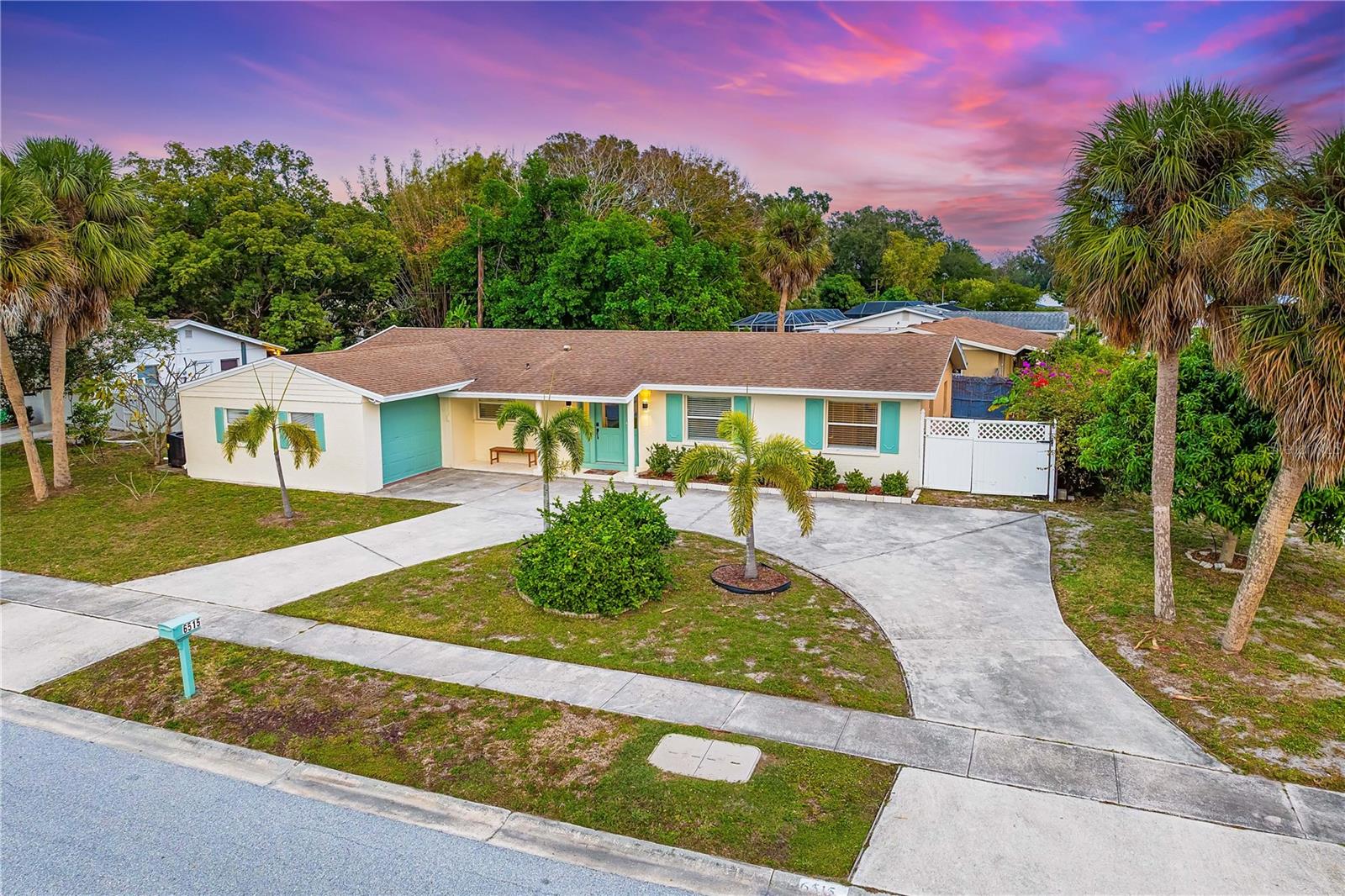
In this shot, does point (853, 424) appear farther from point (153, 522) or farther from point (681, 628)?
point (153, 522)

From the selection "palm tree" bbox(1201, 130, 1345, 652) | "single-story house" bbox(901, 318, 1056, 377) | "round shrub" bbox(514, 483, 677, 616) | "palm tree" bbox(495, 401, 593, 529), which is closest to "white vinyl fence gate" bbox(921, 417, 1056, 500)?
"palm tree" bbox(1201, 130, 1345, 652)

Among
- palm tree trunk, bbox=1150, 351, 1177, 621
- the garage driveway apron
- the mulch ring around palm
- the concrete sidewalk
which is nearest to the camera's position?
the concrete sidewalk

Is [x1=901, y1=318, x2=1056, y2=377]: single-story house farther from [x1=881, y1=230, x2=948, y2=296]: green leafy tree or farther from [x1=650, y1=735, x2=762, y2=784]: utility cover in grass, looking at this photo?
[x1=881, y1=230, x2=948, y2=296]: green leafy tree

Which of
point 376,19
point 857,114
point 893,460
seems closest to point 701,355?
point 893,460

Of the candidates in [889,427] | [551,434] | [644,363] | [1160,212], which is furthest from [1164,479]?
[644,363]

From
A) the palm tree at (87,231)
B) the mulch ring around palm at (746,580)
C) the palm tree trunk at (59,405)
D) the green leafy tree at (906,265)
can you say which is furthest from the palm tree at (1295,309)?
the green leafy tree at (906,265)

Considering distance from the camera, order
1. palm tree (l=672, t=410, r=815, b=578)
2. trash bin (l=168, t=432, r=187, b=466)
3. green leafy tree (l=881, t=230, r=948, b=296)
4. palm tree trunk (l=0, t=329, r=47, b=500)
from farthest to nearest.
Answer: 1. green leafy tree (l=881, t=230, r=948, b=296)
2. trash bin (l=168, t=432, r=187, b=466)
3. palm tree trunk (l=0, t=329, r=47, b=500)
4. palm tree (l=672, t=410, r=815, b=578)
